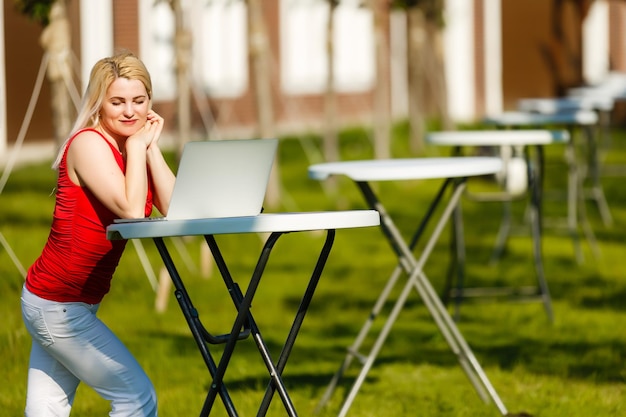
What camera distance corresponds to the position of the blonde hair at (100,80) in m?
3.83

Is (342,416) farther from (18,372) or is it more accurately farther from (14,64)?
(14,64)

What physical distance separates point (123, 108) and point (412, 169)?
1.31m

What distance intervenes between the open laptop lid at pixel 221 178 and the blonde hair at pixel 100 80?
17.6 inches

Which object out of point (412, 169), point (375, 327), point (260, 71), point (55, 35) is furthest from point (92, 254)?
point (260, 71)

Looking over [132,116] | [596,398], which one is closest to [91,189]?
[132,116]

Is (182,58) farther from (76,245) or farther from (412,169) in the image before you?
(76,245)

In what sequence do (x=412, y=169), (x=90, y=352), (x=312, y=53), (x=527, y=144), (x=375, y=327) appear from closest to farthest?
(x=90, y=352), (x=412, y=169), (x=527, y=144), (x=375, y=327), (x=312, y=53)

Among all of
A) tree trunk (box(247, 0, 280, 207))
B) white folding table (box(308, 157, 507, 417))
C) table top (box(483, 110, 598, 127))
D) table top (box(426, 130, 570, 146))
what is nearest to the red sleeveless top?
white folding table (box(308, 157, 507, 417))

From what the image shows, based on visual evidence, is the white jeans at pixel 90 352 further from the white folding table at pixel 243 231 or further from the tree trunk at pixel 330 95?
the tree trunk at pixel 330 95

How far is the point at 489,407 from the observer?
17.5ft

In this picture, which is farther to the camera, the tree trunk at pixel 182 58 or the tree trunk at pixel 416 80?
the tree trunk at pixel 416 80

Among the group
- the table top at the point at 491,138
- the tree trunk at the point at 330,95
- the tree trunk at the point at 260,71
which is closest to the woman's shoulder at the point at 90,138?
the table top at the point at 491,138

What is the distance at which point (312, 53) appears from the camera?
21859 mm

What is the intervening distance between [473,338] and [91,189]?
11.4 ft
